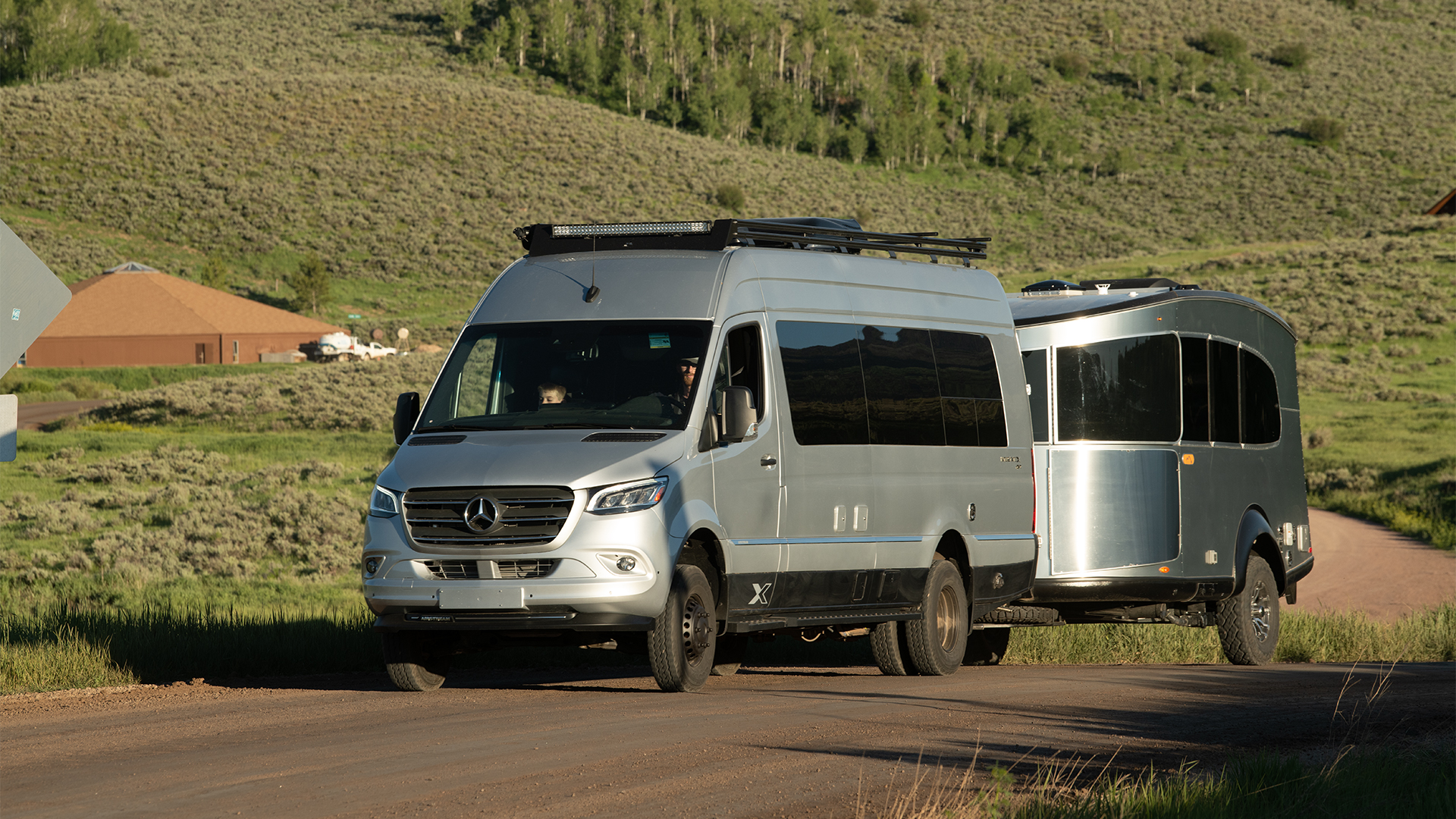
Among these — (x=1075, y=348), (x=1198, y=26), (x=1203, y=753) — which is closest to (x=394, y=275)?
(x=1075, y=348)

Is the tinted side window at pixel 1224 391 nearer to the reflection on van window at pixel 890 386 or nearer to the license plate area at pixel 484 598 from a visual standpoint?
the reflection on van window at pixel 890 386

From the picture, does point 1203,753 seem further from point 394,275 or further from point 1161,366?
point 394,275

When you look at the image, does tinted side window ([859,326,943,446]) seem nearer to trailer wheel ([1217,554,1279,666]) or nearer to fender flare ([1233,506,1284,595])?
fender flare ([1233,506,1284,595])

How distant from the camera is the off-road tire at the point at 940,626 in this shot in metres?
12.5

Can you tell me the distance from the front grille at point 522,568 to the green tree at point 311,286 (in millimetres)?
69467

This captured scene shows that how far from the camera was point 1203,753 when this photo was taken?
849 centimetres

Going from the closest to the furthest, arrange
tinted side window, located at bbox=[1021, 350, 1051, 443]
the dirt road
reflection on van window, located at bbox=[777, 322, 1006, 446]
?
1. the dirt road
2. reflection on van window, located at bbox=[777, 322, 1006, 446]
3. tinted side window, located at bbox=[1021, 350, 1051, 443]

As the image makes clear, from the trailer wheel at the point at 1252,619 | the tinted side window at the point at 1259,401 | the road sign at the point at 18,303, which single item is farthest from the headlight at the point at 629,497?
the tinted side window at the point at 1259,401

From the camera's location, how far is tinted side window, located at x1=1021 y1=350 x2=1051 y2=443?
45.8ft

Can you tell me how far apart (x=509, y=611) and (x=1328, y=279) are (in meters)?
53.7

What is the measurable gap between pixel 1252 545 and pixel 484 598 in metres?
7.86

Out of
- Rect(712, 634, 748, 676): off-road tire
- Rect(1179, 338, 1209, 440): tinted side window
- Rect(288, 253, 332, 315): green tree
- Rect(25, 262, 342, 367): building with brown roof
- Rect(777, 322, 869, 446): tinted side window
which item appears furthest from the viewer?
Rect(288, 253, 332, 315): green tree

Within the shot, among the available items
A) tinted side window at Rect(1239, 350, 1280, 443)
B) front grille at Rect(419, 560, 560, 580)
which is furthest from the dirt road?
tinted side window at Rect(1239, 350, 1280, 443)

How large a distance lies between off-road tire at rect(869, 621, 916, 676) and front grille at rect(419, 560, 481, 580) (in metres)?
3.69
